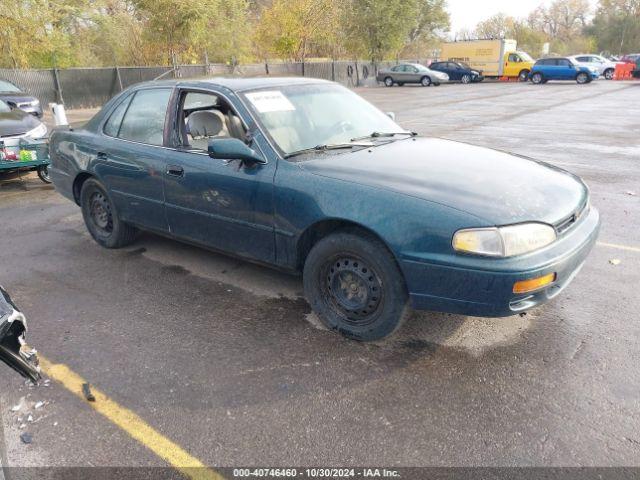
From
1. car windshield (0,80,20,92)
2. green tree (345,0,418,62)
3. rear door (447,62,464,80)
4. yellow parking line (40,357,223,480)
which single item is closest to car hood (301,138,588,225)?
yellow parking line (40,357,223,480)

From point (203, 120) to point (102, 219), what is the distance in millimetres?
1796

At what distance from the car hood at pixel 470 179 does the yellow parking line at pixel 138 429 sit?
5.83ft

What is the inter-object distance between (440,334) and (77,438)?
220 centimetres

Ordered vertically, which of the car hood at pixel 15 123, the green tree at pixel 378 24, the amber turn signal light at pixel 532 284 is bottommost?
the amber turn signal light at pixel 532 284

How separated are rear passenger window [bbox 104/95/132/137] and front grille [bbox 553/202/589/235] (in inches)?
149

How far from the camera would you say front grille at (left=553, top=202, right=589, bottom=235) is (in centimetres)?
307

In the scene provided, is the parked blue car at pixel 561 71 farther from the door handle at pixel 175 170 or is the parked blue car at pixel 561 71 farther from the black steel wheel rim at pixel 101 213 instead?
the door handle at pixel 175 170

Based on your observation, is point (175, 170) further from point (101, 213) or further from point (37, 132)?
point (37, 132)

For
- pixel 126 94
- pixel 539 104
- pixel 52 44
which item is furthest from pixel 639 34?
pixel 126 94

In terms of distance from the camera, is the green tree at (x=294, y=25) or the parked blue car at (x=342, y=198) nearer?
the parked blue car at (x=342, y=198)

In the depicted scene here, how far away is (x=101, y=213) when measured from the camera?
5188mm

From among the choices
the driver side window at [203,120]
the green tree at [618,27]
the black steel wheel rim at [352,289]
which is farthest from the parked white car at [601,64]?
the black steel wheel rim at [352,289]

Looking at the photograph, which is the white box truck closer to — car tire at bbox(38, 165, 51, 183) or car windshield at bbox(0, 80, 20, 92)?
car windshield at bbox(0, 80, 20, 92)

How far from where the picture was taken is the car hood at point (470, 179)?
297 centimetres
